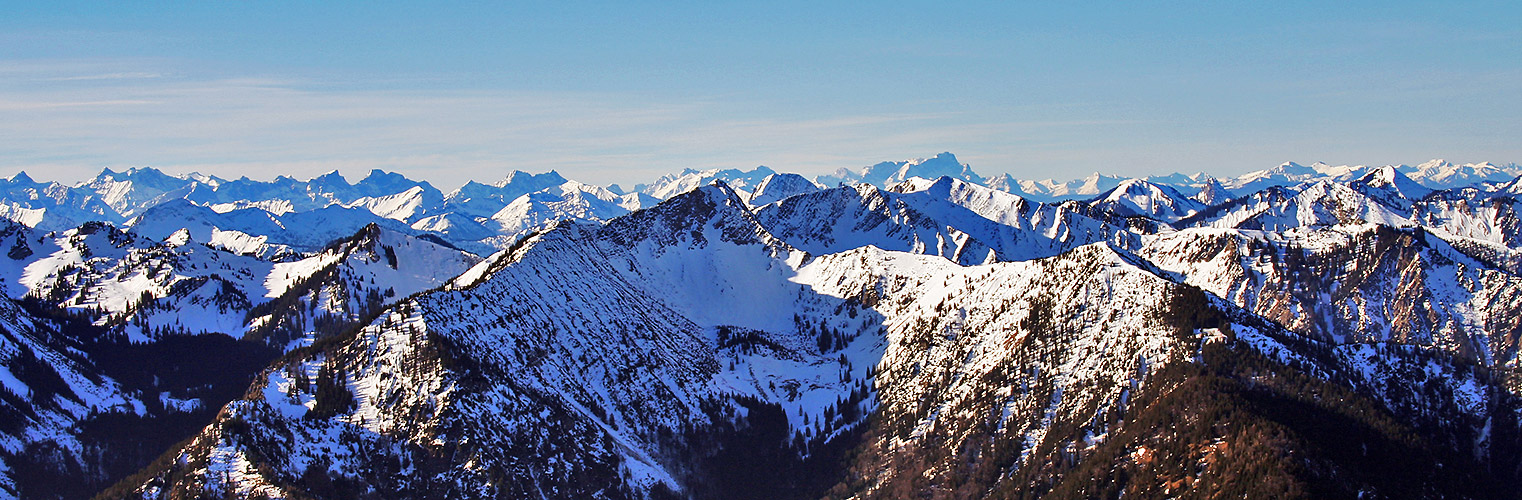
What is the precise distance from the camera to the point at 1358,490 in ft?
534

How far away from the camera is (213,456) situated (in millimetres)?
194750

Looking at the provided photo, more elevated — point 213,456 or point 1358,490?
point 213,456

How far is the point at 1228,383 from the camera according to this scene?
195250mm

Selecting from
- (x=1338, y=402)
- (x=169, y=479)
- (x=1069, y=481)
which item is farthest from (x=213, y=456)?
(x=1338, y=402)

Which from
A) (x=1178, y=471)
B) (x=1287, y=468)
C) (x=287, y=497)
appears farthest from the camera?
(x=287, y=497)

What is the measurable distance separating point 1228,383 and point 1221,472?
34.1 m

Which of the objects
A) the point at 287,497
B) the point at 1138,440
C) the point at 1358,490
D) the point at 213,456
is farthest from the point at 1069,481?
the point at 213,456

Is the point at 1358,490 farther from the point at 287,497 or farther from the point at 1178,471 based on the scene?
the point at 287,497

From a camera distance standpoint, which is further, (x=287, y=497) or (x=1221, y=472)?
(x=287, y=497)

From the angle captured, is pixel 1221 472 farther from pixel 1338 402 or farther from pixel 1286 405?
pixel 1338 402

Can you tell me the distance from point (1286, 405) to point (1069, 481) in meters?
39.1

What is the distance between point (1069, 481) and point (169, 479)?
159 meters

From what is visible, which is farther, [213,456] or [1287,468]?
[213,456]

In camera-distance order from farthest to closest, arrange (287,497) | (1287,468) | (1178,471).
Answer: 1. (287,497)
2. (1178,471)
3. (1287,468)
